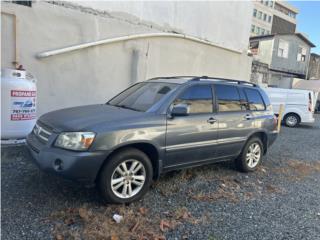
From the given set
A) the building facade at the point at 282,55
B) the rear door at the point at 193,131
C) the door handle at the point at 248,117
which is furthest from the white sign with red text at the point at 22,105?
the building facade at the point at 282,55

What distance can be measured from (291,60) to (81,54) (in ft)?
92.6

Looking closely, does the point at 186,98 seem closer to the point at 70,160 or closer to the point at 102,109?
the point at 102,109

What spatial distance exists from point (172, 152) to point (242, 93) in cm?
210

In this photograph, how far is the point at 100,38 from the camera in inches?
288

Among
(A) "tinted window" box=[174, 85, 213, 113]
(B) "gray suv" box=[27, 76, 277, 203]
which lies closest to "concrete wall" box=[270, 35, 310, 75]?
(B) "gray suv" box=[27, 76, 277, 203]

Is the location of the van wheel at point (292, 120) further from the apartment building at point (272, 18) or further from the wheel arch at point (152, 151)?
the apartment building at point (272, 18)

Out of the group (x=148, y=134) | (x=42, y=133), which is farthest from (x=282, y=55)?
(x=42, y=133)

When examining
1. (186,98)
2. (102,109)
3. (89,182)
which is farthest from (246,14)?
(89,182)

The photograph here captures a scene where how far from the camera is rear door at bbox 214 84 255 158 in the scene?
186 inches

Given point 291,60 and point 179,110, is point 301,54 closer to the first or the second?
point 291,60

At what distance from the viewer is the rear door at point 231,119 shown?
471cm

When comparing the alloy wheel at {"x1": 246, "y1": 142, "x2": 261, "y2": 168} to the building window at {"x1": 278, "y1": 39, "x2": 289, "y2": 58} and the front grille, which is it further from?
the building window at {"x1": 278, "y1": 39, "x2": 289, "y2": 58}

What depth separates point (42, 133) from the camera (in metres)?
3.70

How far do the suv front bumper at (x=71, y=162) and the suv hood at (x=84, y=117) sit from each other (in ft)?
0.99
